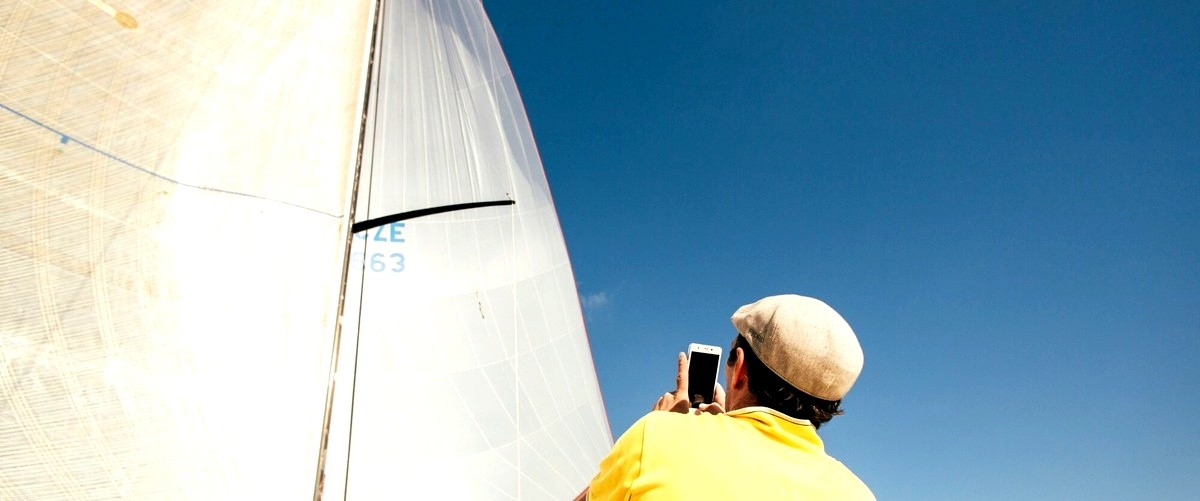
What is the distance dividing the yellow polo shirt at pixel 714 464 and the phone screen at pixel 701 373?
19.8 inches

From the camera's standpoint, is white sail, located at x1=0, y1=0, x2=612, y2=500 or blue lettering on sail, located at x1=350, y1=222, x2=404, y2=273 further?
blue lettering on sail, located at x1=350, y1=222, x2=404, y2=273

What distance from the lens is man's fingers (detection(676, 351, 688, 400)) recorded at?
1.66 metres

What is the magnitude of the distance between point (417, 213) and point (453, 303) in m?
0.98

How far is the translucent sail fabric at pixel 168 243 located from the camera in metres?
3.35

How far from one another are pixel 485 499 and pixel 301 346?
7.58ft

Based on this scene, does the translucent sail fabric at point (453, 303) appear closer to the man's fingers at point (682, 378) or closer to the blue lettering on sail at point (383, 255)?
the blue lettering on sail at point (383, 255)

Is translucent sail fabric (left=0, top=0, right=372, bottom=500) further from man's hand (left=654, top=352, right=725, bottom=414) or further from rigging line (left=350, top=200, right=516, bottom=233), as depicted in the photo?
man's hand (left=654, top=352, right=725, bottom=414)

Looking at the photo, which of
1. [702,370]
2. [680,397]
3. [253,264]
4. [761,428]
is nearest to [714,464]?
[761,428]

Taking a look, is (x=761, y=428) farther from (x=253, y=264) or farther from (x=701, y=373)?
(x=253, y=264)

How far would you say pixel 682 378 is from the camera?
5.58 ft

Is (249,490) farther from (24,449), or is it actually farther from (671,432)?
(671,432)

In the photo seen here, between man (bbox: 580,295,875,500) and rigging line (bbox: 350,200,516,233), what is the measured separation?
3.84 meters

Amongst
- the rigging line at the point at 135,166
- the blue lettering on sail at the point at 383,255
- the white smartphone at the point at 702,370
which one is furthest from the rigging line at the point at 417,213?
the white smartphone at the point at 702,370

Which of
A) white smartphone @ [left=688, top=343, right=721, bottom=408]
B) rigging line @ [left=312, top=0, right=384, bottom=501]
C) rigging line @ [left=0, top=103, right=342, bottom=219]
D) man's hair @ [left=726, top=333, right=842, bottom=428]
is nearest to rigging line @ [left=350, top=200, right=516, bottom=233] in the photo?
rigging line @ [left=312, top=0, right=384, bottom=501]
